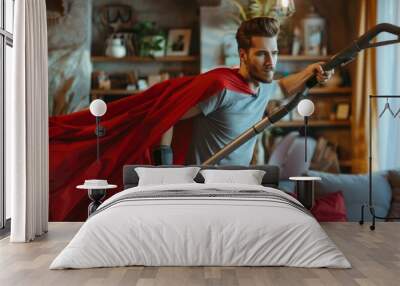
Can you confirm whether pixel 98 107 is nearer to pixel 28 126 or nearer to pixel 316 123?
pixel 28 126

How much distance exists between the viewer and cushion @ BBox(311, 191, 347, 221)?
7.65 m

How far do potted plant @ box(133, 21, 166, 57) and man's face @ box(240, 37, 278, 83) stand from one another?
39.8 inches

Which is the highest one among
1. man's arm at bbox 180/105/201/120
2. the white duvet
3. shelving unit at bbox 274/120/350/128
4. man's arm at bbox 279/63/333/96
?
man's arm at bbox 279/63/333/96

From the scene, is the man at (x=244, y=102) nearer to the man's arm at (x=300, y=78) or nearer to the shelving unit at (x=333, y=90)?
the man's arm at (x=300, y=78)

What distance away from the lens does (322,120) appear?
767 cm

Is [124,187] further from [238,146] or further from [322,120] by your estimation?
[322,120]

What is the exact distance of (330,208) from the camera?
7664 mm

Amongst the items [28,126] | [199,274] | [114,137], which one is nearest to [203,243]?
[199,274]

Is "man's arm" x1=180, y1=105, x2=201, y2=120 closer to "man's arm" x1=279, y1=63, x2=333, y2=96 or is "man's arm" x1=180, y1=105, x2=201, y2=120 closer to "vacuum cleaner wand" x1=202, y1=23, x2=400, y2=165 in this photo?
"vacuum cleaner wand" x1=202, y1=23, x2=400, y2=165

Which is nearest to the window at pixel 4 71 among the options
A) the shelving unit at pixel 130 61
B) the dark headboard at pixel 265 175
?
the shelving unit at pixel 130 61

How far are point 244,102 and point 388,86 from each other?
179 centimetres

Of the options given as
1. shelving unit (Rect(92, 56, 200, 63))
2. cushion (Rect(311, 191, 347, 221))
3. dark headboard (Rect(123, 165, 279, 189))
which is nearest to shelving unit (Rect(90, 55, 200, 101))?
shelving unit (Rect(92, 56, 200, 63))

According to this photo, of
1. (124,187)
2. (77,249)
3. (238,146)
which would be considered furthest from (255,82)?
(77,249)

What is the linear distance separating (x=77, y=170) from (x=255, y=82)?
8.14 ft
